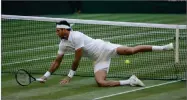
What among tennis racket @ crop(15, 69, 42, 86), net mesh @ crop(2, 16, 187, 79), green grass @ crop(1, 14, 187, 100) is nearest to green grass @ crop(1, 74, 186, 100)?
green grass @ crop(1, 14, 187, 100)

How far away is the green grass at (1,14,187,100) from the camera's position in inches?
405

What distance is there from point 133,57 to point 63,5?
15568 millimetres

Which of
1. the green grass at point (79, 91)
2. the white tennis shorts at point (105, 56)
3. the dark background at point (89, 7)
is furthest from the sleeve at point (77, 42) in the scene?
the dark background at point (89, 7)

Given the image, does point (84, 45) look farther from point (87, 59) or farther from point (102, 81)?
point (87, 59)

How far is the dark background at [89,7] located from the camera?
92.1 feet

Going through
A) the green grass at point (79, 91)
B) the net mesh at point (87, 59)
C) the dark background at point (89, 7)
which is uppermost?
the dark background at point (89, 7)

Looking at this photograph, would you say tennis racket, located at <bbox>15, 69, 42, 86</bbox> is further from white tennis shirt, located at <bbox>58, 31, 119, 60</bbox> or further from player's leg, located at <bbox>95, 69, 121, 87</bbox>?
player's leg, located at <bbox>95, 69, 121, 87</bbox>

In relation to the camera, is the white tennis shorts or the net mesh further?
the net mesh

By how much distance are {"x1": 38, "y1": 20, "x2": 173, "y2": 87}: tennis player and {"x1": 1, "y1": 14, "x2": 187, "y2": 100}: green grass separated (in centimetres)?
20

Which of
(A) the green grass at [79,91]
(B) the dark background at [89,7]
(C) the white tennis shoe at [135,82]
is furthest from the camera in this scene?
(B) the dark background at [89,7]

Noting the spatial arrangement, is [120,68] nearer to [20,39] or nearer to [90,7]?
[20,39]

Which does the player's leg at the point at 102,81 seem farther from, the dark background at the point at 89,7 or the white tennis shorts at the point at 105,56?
the dark background at the point at 89,7

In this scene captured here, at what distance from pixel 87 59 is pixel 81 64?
707mm

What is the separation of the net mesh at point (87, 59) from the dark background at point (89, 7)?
5.35 m
